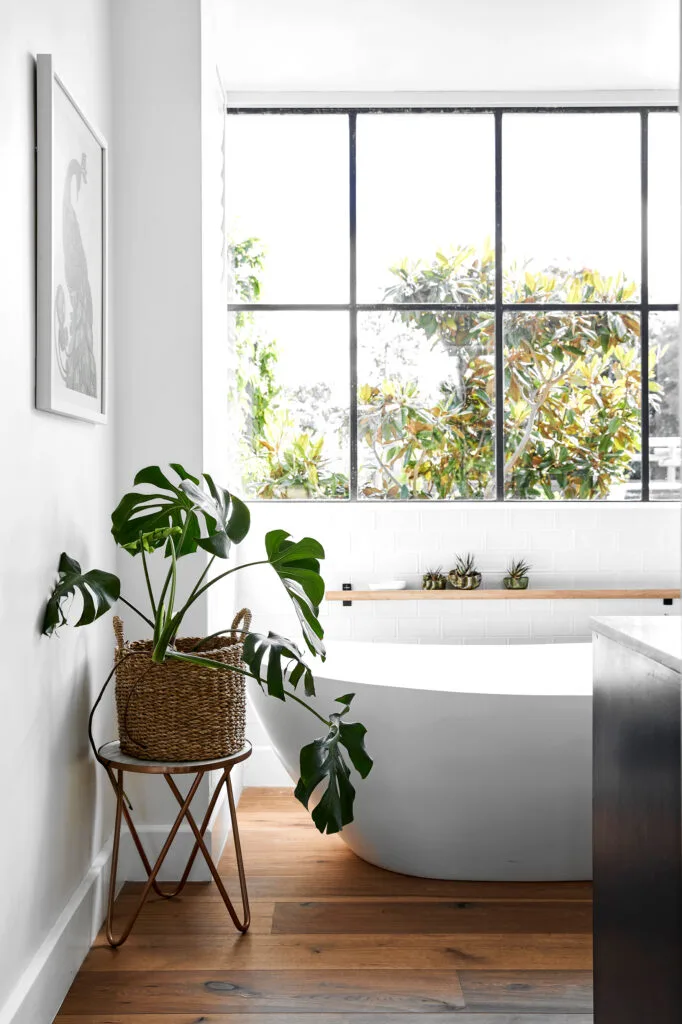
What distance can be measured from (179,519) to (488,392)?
210cm

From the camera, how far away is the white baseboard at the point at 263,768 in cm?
374

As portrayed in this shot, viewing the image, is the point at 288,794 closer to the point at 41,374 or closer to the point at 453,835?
the point at 453,835

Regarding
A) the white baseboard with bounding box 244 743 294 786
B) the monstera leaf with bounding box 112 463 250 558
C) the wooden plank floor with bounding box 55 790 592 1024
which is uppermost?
the monstera leaf with bounding box 112 463 250 558

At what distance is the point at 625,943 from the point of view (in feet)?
4.88

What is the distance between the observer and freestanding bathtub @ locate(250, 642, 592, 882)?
8.45 ft

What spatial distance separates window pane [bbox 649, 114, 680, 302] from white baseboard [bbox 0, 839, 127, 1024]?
3281 millimetres

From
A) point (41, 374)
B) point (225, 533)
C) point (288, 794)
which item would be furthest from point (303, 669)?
point (288, 794)

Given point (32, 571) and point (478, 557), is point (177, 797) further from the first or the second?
point (478, 557)

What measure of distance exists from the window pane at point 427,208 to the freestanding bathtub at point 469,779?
6.77 feet

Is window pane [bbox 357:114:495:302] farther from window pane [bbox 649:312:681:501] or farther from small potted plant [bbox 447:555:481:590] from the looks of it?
small potted plant [bbox 447:555:481:590]

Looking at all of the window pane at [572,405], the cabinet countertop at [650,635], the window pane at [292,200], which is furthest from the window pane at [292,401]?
the cabinet countertop at [650,635]

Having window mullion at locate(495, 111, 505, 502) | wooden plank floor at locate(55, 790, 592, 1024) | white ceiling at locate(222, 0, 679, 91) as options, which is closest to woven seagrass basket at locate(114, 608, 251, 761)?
wooden plank floor at locate(55, 790, 592, 1024)

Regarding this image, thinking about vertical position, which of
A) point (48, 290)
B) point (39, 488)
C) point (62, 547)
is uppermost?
point (48, 290)

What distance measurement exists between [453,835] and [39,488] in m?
1.62
